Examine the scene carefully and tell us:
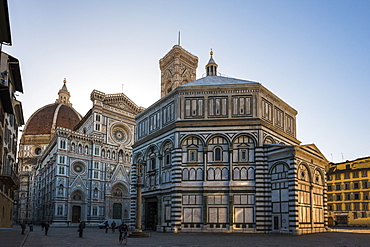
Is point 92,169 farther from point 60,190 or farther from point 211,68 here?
point 211,68

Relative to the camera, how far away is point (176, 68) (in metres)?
73.5

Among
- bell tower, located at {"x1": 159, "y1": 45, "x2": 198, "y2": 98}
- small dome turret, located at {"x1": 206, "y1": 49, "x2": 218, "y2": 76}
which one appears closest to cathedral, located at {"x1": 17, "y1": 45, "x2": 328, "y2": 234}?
small dome turret, located at {"x1": 206, "y1": 49, "x2": 218, "y2": 76}

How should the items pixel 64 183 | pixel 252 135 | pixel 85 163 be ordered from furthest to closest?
pixel 85 163, pixel 64 183, pixel 252 135

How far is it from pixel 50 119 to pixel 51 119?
0.42m

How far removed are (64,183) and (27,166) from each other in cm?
4683

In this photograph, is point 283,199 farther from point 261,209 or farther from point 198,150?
point 198,150

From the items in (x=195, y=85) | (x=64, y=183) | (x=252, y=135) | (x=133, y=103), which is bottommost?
(x=64, y=183)

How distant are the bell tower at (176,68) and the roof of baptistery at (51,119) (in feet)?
167

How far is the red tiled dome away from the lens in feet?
373

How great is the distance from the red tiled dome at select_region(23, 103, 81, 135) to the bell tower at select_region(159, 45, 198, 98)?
5114cm

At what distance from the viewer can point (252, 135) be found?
3544cm

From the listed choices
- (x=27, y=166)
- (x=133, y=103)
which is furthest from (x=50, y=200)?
(x=27, y=166)

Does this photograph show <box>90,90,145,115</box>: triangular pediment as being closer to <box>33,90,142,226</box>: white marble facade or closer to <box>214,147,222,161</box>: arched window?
<box>33,90,142,226</box>: white marble facade

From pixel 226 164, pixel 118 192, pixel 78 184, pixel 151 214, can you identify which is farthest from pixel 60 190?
pixel 226 164
